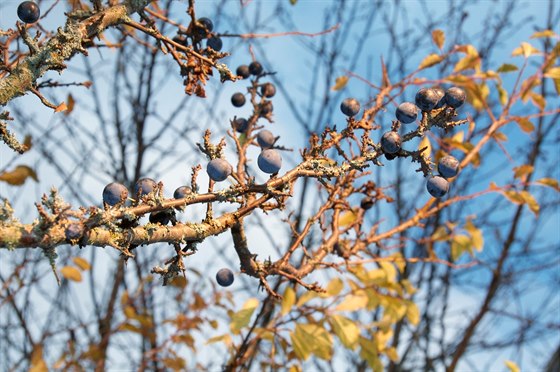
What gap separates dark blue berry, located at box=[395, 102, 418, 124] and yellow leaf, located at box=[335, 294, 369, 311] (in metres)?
1.18

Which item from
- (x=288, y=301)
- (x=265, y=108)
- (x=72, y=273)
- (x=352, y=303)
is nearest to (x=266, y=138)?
(x=265, y=108)

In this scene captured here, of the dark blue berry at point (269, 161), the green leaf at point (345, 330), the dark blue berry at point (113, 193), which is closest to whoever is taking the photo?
the dark blue berry at point (113, 193)

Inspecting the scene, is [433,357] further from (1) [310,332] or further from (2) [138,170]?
(1) [310,332]

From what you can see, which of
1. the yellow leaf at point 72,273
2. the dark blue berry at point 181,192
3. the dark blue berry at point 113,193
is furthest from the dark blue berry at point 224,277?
the yellow leaf at point 72,273

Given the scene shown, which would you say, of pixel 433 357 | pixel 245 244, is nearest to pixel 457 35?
pixel 433 357

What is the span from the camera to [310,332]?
6.86 feet

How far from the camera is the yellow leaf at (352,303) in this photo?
2.33m

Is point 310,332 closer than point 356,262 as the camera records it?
Yes

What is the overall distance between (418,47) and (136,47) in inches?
106

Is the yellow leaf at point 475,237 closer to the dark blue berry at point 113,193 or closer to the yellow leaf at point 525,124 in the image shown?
the yellow leaf at point 525,124

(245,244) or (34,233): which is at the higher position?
(245,244)

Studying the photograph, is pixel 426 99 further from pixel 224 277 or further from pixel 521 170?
pixel 521 170

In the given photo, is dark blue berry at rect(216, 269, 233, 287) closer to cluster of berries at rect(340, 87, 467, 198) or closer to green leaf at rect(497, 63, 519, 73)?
cluster of berries at rect(340, 87, 467, 198)

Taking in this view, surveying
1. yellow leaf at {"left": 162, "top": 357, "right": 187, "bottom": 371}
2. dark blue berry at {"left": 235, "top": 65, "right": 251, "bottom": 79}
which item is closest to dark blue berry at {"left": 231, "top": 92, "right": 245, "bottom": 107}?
dark blue berry at {"left": 235, "top": 65, "right": 251, "bottom": 79}
